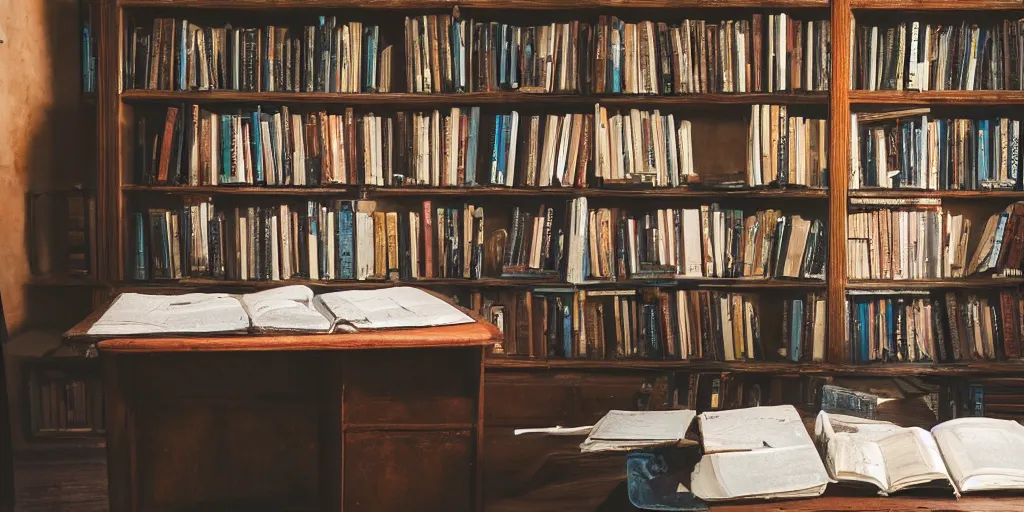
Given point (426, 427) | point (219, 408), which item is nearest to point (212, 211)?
point (219, 408)

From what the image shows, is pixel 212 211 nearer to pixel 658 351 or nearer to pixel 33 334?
pixel 33 334

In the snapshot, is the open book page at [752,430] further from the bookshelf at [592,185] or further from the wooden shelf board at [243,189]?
the wooden shelf board at [243,189]

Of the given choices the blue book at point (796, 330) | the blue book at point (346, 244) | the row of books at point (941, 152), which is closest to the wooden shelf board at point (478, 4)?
the row of books at point (941, 152)

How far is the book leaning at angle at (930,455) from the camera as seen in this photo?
1.64 metres

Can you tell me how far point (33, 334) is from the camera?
357cm

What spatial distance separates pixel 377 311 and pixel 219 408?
0.43 meters

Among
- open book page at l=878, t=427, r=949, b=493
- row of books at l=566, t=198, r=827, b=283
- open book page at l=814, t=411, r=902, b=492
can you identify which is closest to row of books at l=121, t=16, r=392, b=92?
row of books at l=566, t=198, r=827, b=283

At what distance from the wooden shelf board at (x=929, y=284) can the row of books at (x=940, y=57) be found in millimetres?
746

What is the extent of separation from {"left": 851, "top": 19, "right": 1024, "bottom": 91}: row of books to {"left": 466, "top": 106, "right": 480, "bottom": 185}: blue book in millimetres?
1475

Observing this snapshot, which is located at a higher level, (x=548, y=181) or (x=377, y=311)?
(x=548, y=181)

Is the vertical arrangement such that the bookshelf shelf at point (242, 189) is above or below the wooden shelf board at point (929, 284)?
above

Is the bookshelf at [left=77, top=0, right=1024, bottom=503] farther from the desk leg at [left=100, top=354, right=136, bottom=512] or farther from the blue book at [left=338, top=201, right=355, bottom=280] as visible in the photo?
the desk leg at [left=100, top=354, right=136, bottom=512]

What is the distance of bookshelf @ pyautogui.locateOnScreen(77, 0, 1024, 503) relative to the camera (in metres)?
3.40

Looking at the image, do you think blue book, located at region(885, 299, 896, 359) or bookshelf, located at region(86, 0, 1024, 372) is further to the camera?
blue book, located at region(885, 299, 896, 359)
